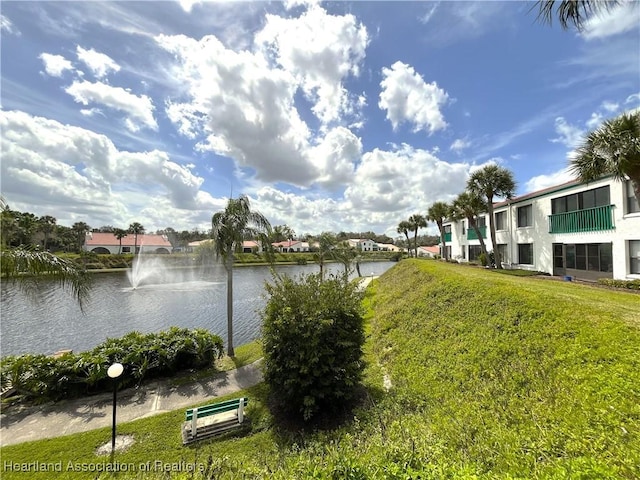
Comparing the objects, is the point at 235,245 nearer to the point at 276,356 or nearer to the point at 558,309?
the point at 276,356

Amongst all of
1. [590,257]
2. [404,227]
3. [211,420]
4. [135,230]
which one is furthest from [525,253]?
[135,230]

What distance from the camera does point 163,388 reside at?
10508mm

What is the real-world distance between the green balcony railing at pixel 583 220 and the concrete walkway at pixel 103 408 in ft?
62.8

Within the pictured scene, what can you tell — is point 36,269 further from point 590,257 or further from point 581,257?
point 581,257

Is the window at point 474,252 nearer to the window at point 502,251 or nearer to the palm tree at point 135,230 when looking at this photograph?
the window at point 502,251

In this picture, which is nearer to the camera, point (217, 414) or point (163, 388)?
point (217, 414)

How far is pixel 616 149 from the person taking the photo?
10258mm

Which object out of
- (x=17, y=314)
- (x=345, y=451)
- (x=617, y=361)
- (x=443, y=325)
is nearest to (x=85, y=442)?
(x=345, y=451)

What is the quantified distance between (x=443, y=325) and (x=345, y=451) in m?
7.02

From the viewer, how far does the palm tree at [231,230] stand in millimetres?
14461

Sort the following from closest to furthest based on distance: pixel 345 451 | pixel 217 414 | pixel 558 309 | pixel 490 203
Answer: pixel 345 451, pixel 558 309, pixel 217 414, pixel 490 203

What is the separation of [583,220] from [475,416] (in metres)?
17.4

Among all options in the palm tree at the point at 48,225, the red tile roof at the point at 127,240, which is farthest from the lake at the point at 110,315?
the red tile roof at the point at 127,240

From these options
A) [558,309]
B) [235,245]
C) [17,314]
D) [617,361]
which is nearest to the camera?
[617,361]
